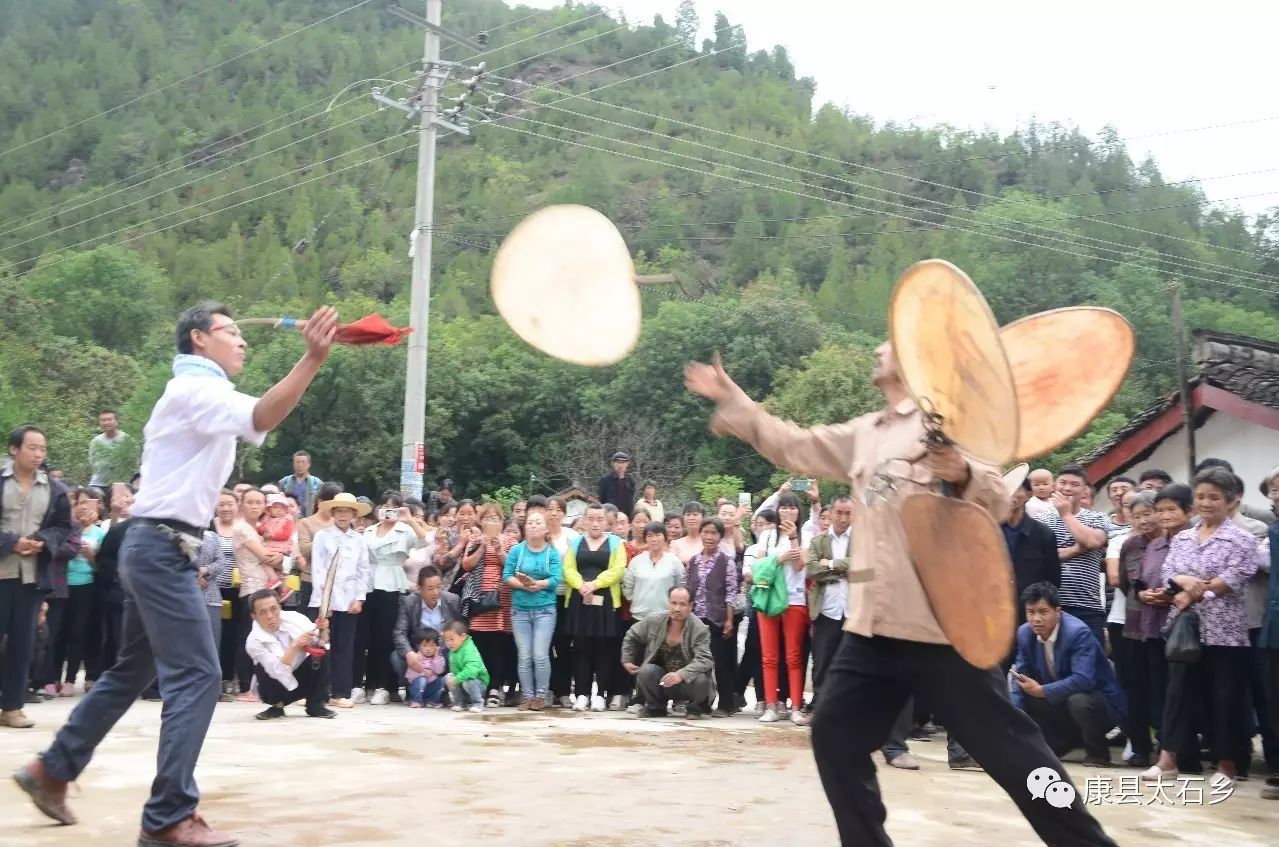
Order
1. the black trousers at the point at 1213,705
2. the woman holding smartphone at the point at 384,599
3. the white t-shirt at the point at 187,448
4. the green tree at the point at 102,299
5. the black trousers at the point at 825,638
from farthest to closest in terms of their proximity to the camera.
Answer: the green tree at the point at 102,299
the woman holding smartphone at the point at 384,599
the black trousers at the point at 825,638
the black trousers at the point at 1213,705
the white t-shirt at the point at 187,448

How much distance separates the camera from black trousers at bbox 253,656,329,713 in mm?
10789

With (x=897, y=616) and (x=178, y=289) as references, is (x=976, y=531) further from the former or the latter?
(x=178, y=289)

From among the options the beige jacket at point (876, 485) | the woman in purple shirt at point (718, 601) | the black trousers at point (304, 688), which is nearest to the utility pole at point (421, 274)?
the woman in purple shirt at point (718, 601)

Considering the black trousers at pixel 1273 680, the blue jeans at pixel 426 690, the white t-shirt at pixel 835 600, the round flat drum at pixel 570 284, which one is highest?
the round flat drum at pixel 570 284

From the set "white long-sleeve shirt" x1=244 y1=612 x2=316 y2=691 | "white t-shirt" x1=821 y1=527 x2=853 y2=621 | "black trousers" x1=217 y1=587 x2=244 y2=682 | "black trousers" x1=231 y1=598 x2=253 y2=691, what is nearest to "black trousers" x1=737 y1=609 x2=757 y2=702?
"white t-shirt" x1=821 y1=527 x2=853 y2=621

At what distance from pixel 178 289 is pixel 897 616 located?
9482cm

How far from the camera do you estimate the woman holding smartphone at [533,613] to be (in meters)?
12.5

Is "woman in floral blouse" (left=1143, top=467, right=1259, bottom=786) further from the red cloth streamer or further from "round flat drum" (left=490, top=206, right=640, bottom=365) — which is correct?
the red cloth streamer

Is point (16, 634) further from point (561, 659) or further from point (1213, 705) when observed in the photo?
point (1213, 705)

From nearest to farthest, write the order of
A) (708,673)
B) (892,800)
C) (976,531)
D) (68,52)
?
(976,531) < (892,800) < (708,673) < (68,52)

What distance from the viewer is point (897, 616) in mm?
4770

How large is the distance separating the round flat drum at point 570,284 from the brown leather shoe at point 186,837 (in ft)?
7.53

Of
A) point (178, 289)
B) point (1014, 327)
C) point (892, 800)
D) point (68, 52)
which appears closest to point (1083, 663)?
point (892, 800)

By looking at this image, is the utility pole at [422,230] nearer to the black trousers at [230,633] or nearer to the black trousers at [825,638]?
the black trousers at [230,633]
